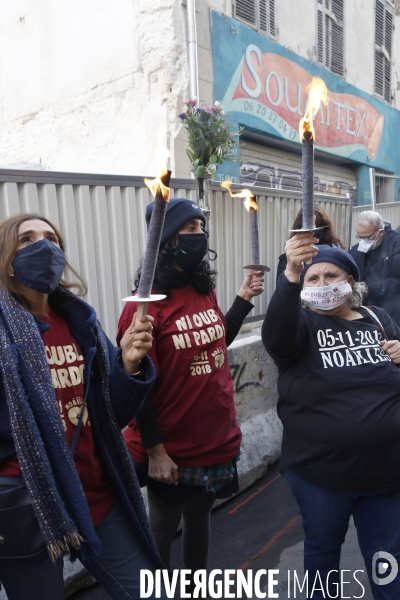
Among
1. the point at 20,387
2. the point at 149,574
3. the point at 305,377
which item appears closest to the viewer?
the point at 20,387

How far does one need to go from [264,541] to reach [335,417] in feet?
5.22

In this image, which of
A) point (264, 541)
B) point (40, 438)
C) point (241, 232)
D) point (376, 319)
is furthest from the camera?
point (241, 232)

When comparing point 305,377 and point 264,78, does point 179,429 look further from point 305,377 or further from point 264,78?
point 264,78

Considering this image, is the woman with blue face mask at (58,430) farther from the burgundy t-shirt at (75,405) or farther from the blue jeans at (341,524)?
the blue jeans at (341,524)

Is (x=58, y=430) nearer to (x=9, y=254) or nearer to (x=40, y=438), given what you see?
(x=40, y=438)

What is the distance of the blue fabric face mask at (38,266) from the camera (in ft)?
5.75

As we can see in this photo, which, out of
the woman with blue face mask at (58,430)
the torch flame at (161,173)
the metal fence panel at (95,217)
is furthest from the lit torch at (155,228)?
the metal fence panel at (95,217)

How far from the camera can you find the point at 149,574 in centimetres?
184

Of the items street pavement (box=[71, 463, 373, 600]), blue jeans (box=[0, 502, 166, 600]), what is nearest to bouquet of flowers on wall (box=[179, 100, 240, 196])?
street pavement (box=[71, 463, 373, 600])

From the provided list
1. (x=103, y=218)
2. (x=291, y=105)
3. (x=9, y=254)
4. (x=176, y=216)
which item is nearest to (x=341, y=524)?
(x=176, y=216)

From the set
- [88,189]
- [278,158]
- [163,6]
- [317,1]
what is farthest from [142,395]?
[317,1]

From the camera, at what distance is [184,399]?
2334 millimetres

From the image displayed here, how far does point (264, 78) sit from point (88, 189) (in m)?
5.89

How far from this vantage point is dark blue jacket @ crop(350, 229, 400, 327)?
470 centimetres
